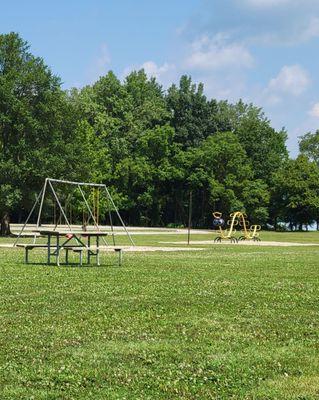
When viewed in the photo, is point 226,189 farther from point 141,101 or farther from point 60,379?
point 60,379

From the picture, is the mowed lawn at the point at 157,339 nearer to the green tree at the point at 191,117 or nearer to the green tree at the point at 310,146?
the green tree at the point at 191,117

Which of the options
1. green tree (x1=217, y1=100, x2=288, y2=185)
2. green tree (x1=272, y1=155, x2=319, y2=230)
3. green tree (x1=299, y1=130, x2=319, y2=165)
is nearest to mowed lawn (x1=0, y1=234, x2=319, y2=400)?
green tree (x1=272, y1=155, x2=319, y2=230)

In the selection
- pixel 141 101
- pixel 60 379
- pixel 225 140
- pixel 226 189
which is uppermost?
pixel 141 101

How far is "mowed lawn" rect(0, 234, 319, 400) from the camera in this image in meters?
5.38

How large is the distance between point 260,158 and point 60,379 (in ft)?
227

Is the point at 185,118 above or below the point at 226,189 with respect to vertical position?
above

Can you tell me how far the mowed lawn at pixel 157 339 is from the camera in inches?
212

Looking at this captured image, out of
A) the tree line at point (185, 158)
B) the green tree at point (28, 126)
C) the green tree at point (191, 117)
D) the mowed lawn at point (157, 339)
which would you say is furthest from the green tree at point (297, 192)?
the mowed lawn at point (157, 339)

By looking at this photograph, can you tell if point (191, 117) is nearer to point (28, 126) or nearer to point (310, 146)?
point (310, 146)

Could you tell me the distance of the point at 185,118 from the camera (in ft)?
241

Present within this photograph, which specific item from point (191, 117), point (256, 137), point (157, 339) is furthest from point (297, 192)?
point (157, 339)

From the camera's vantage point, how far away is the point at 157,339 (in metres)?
7.13

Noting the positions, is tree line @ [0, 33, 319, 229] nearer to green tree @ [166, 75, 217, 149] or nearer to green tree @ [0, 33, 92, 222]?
green tree @ [166, 75, 217, 149]

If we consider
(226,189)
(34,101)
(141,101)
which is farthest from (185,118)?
(34,101)
